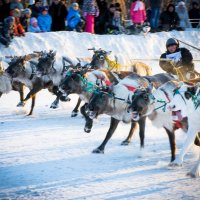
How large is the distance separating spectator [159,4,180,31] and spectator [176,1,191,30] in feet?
1.83

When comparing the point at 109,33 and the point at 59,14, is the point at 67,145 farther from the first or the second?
the point at 109,33

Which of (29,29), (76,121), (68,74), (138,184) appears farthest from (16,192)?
(29,29)

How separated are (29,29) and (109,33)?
2.81m

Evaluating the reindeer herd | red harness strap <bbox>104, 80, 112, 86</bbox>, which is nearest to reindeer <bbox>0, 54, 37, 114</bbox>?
the reindeer herd

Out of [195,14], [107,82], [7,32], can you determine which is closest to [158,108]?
[107,82]

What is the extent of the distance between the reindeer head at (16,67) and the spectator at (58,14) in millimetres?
5296

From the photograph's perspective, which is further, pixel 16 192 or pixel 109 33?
pixel 109 33

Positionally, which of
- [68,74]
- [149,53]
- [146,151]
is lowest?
[149,53]

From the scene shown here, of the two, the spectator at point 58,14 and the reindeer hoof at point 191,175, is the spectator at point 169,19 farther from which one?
the reindeer hoof at point 191,175

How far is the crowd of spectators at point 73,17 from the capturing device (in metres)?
15.4

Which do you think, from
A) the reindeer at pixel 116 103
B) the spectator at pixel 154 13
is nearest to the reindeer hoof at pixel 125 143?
the reindeer at pixel 116 103

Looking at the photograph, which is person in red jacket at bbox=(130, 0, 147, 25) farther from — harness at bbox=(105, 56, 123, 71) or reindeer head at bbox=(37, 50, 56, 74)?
reindeer head at bbox=(37, 50, 56, 74)

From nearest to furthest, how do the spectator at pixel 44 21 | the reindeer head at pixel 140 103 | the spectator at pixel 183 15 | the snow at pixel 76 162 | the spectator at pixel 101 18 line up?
the snow at pixel 76 162, the reindeer head at pixel 140 103, the spectator at pixel 44 21, the spectator at pixel 101 18, the spectator at pixel 183 15

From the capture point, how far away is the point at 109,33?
1819cm
